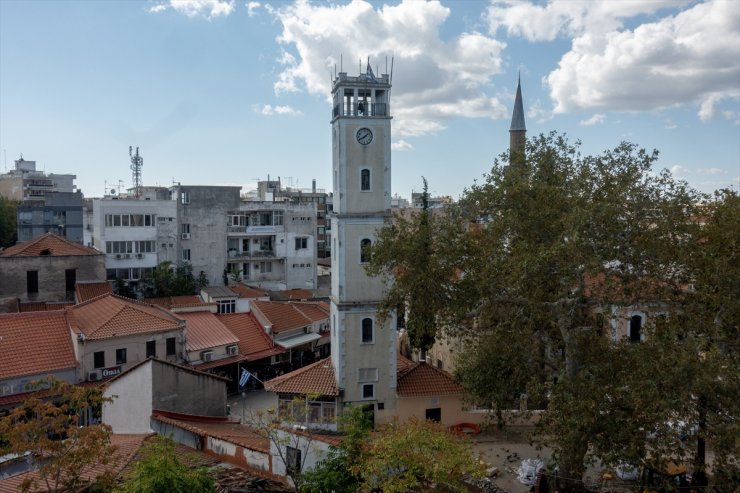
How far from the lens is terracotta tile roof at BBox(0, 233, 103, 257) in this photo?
3616cm

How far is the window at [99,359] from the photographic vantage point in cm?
2703

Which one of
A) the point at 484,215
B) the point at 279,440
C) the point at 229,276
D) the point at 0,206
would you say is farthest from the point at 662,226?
the point at 0,206

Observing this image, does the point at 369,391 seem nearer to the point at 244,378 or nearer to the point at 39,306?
the point at 244,378

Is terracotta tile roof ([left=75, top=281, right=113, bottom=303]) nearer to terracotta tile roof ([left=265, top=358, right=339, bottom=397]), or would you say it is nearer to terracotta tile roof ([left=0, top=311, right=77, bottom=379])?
terracotta tile roof ([left=0, top=311, right=77, bottom=379])

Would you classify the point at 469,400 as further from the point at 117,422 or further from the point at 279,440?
the point at 117,422

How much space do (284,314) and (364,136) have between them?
15.5 metres

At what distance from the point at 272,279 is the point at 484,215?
99.9 feet

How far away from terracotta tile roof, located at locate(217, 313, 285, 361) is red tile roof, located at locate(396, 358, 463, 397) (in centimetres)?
977

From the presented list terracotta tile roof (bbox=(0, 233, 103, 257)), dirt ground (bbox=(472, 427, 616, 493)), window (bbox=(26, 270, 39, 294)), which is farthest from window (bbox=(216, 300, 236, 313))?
dirt ground (bbox=(472, 427, 616, 493))

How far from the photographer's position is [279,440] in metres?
17.1

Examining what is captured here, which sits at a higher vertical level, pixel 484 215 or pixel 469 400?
pixel 484 215

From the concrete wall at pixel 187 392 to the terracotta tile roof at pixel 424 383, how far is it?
741cm

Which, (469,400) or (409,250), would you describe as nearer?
(409,250)

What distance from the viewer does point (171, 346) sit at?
29.9m
